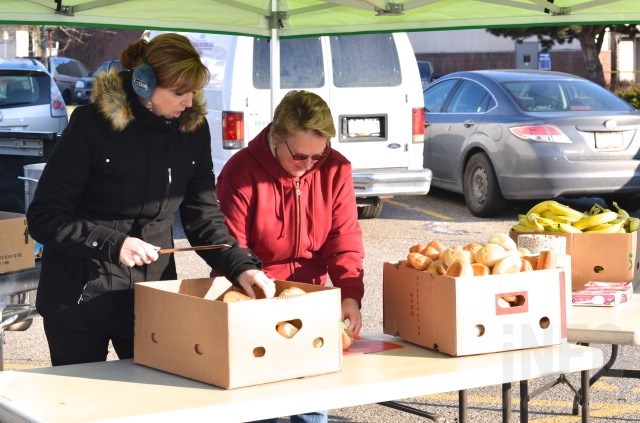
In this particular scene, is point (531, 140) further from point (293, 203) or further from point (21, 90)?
point (293, 203)

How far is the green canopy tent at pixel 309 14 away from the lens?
4941 mm

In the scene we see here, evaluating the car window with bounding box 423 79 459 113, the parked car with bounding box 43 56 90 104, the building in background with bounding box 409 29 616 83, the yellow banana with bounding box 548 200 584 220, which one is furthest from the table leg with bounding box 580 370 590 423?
the building in background with bounding box 409 29 616 83

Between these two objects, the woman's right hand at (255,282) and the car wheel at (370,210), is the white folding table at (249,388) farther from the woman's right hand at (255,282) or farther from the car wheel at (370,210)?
the car wheel at (370,210)

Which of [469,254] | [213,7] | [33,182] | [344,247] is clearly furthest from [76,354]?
[33,182]

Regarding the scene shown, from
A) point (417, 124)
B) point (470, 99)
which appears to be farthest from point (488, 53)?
point (417, 124)

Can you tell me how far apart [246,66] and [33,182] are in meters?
4.37

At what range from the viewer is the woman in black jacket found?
344 centimetres

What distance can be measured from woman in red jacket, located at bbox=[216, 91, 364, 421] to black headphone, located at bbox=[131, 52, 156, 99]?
0.62 meters

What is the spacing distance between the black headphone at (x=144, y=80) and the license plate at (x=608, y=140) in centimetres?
842

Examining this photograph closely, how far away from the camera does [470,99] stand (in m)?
12.5

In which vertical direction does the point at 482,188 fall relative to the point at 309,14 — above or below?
below

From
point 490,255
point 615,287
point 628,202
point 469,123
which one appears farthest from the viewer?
point 628,202

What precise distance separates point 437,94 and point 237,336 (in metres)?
10.5

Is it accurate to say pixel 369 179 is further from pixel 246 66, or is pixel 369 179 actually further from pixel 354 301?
pixel 354 301
